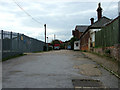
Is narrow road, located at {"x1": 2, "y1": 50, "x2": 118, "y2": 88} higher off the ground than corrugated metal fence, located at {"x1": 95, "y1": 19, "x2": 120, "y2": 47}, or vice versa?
corrugated metal fence, located at {"x1": 95, "y1": 19, "x2": 120, "y2": 47}

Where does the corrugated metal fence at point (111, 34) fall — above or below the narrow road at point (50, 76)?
above

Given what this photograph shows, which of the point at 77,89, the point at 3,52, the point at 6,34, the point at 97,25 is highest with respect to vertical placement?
the point at 97,25

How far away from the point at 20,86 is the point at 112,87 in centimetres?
314

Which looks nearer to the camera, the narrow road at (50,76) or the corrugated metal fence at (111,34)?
the narrow road at (50,76)

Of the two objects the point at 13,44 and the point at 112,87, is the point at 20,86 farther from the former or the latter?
the point at 13,44

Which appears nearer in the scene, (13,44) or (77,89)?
(77,89)

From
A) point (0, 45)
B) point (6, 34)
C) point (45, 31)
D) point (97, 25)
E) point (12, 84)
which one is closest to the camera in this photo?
point (12, 84)

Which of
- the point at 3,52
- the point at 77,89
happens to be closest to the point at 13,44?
the point at 3,52

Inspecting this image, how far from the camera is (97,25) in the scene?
81.1 feet

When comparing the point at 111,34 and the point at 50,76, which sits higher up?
the point at 111,34

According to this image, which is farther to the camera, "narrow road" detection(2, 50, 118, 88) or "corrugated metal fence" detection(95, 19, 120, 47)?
"corrugated metal fence" detection(95, 19, 120, 47)

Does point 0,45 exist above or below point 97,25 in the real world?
below

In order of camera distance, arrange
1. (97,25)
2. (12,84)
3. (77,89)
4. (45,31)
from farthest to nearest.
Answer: (45,31) → (97,25) → (12,84) → (77,89)

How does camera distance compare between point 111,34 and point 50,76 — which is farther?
point 111,34
